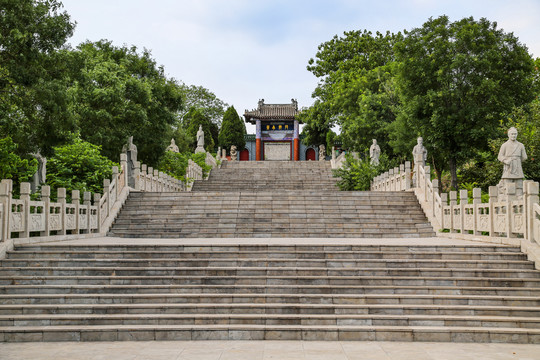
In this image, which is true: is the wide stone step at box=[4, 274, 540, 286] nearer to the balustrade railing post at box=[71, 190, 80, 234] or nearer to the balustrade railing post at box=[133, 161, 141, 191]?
the balustrade railing post at box=[71, 190, 80, 234]

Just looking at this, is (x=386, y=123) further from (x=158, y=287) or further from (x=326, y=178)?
(x=158, y=287)

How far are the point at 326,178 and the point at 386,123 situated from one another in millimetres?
5091

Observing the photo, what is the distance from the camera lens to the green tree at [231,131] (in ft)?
154

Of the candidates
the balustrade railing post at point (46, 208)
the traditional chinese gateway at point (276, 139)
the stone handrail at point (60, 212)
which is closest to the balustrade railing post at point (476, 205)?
the stone handrail at point (60, 212)

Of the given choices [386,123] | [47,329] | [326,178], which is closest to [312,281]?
[47,329]

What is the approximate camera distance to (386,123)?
81.8 ft

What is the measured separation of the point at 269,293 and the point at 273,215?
716cm

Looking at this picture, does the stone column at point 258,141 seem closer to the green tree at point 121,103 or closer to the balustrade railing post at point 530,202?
the green tree at point 121,103

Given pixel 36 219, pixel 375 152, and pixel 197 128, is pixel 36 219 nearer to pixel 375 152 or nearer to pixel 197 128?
pixel 375 152

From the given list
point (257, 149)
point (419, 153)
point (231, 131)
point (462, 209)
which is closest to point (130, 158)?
point (419, 153)

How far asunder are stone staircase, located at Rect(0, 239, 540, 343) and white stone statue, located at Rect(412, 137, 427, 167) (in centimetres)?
788

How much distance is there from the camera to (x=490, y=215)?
11117 millimetres

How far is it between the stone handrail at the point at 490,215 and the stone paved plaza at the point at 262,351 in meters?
3.25

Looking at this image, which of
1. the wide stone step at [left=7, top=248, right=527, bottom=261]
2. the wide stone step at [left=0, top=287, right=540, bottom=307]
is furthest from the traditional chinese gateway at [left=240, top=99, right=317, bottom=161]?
the wide stone step at [left=0, top=287, right=540, bottom=307]
